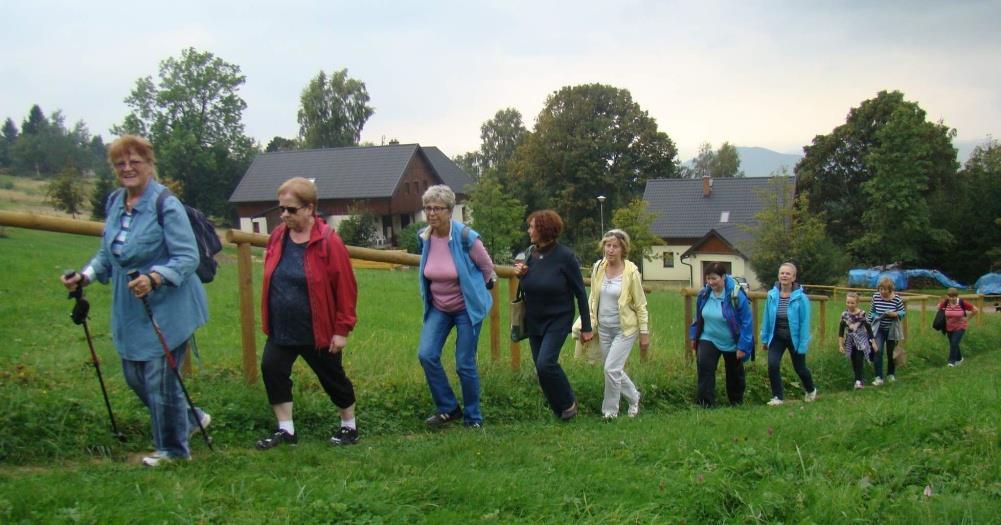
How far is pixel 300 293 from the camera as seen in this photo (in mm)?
5031

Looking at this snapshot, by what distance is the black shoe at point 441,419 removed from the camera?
237 inches

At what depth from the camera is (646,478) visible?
4.52 metres

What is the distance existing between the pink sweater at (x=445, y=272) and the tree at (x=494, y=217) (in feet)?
133

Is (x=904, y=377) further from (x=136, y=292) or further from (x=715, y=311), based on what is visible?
(x=136, y=292)

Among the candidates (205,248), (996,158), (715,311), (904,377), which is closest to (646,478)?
(205,248)

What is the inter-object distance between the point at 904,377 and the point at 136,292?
11559 mm

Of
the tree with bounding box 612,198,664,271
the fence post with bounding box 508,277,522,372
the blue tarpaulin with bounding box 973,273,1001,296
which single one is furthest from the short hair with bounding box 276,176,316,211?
the blue tarpaulin with bounding box 973,273,1001,296

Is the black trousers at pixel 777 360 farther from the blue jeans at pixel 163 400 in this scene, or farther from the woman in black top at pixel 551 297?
the blue jeans at pixel 163 400

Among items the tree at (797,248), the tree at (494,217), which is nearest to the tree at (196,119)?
the tree at (494,217)

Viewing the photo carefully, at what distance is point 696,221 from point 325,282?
54455 mm

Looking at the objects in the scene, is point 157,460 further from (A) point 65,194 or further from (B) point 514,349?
(A) point 65,194

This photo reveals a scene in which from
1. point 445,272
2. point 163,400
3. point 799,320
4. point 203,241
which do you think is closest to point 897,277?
point 799,320

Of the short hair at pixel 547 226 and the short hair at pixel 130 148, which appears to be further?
the short hair at pixel 547 226

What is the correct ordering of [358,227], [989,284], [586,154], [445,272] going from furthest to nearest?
[586,154] → [358,227] → [989,284] → [445,272]
